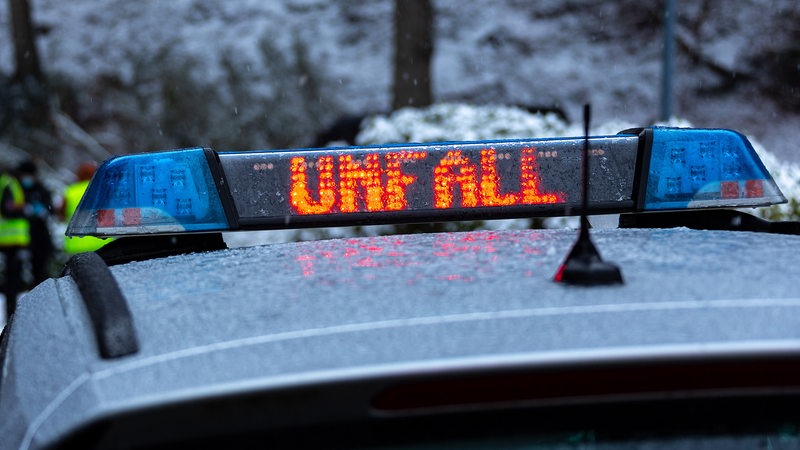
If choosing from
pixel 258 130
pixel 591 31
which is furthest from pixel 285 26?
pixel 591 31

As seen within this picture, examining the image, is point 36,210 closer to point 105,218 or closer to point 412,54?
point 412,54

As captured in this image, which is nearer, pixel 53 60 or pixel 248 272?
pixel 248 272

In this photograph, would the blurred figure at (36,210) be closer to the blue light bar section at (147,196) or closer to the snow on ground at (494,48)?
the blue light bar section at (147,196)

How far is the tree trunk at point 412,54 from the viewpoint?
14.4 metres

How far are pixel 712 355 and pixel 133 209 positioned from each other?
4.94 ft

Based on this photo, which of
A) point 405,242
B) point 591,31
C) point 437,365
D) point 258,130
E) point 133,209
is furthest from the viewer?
point 591,31

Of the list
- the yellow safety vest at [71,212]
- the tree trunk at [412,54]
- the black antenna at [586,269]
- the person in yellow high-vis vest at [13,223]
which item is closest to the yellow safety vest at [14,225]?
the person in yellow high-vis vest at [13,223]

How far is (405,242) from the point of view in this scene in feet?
7.48

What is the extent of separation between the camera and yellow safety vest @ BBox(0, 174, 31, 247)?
11680 millimetres

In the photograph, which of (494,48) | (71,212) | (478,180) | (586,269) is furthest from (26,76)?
(586,269)

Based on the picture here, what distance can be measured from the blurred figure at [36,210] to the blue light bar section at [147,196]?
9.57 meters

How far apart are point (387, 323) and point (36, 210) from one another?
10.9m

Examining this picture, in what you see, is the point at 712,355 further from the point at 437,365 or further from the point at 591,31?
the point at 591,31

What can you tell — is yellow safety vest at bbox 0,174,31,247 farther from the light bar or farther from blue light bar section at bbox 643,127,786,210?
blue light bar section at bbox 643,127,786,210
